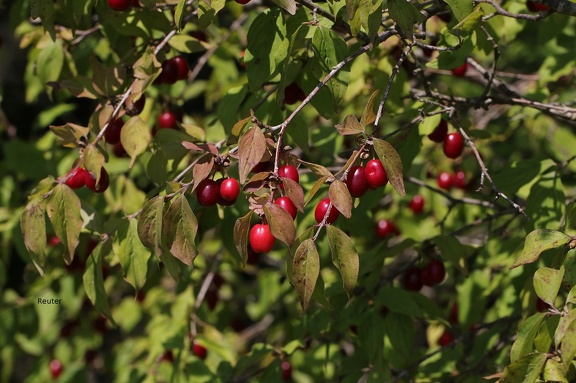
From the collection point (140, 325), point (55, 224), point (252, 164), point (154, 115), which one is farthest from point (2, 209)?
point (140, 325)

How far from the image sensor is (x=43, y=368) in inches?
175

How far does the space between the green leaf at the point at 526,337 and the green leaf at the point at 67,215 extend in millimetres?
1119

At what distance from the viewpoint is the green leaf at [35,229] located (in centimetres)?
195

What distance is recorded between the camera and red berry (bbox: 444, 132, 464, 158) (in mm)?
2359

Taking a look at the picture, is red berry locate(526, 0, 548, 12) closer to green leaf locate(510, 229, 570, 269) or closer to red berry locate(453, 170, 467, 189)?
green leaf locate(510, 229, 570, 269)

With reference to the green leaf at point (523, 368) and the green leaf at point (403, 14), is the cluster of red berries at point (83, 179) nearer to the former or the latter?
the green leaf at point (403, 14)

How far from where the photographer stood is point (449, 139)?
2.38 meters

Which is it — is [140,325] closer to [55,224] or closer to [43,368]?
[43,368]

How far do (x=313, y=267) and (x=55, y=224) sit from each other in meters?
0.76

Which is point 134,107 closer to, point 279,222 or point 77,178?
point 77,178

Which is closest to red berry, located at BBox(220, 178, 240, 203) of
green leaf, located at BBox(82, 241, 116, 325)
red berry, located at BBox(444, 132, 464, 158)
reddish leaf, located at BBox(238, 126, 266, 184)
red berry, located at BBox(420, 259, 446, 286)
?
reddish leaf, located at BBox(238, 126, 266, 184)

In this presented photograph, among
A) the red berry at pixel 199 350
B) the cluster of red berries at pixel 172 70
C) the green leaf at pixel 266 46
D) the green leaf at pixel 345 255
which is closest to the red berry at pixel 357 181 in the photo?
the green leaf at pixel 345 255

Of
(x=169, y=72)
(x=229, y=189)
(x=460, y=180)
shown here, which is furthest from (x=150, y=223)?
(x=460, y=180)

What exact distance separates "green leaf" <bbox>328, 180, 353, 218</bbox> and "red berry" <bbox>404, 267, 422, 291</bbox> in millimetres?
1101
